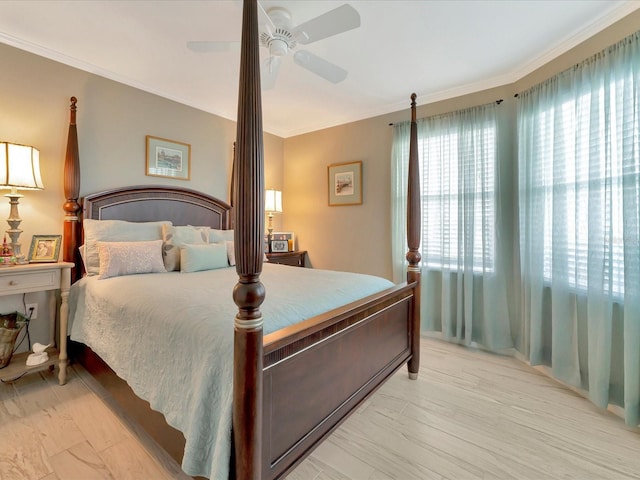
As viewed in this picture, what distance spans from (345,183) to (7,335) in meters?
3.41

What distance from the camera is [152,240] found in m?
2.58

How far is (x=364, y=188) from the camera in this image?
3703mm

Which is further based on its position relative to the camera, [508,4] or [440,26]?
[440,26]

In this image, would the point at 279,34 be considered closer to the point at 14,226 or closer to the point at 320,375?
the point at 320,375

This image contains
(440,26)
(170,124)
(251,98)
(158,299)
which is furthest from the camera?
(170,124)

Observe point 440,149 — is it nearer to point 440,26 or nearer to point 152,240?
point 440,26

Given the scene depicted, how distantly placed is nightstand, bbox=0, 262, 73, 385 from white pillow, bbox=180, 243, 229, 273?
0.78 metres

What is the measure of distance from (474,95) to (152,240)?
11.1ft

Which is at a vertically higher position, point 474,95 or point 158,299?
point 474,95

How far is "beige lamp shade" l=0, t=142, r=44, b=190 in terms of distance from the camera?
79.2 inches

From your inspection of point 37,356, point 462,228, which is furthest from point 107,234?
point 462,228

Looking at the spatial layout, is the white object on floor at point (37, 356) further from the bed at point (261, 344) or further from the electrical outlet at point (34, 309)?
the electrical outlet at point (34, 309)

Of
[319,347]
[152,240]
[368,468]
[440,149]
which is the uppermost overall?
[440,149]

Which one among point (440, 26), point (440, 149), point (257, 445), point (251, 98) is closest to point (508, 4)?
point (440, 26)
